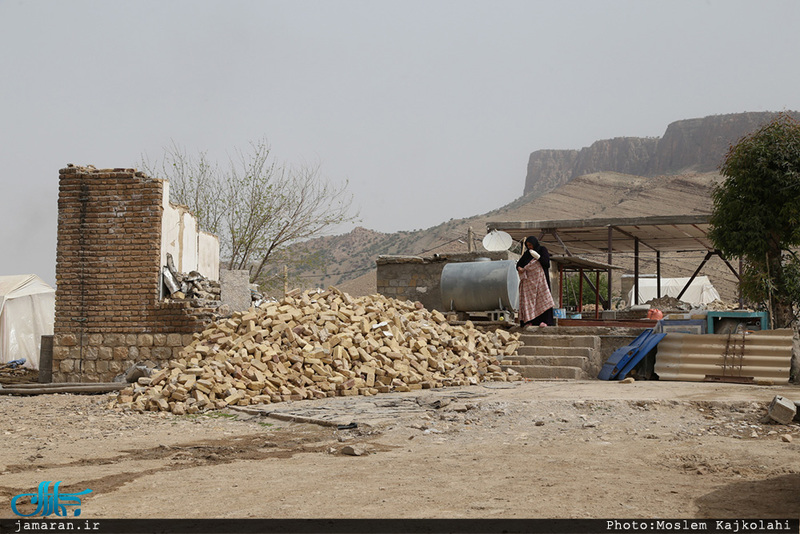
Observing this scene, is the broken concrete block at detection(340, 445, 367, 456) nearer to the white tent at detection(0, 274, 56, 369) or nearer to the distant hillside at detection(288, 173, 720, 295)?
the white tent at detection(0, 274, 56, 369)

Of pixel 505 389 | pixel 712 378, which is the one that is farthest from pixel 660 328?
pixel 505 389

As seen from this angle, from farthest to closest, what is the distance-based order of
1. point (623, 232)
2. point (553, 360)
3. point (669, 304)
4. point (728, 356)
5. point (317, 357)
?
1. point (669, 304)
2. point (623, 232)
3. point (553, 360)
4. point (728, 356)
5. point (317, 357)

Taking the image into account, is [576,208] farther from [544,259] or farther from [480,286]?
[480,286]

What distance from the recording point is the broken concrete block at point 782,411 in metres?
6.47

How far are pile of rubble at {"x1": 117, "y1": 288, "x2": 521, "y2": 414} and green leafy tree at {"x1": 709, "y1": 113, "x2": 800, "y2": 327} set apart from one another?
448cm

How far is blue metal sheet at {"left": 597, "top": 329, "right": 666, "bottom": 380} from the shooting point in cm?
1070

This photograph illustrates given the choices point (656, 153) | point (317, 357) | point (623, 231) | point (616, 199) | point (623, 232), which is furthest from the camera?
point (656, 153)

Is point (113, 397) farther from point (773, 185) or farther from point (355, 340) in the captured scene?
point (773, 185)

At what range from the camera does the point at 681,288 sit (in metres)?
32.2

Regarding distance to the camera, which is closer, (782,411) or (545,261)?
(782,411)

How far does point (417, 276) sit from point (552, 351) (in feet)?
12.4

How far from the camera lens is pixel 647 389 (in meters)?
8.85

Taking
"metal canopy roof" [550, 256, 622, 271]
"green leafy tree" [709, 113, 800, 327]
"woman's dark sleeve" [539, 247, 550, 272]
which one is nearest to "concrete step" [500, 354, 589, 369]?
"woman's dark sleeve" [539, 247, 550, 272]

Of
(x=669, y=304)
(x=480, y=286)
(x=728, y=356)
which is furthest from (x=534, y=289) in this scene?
(x=669, y=304)
